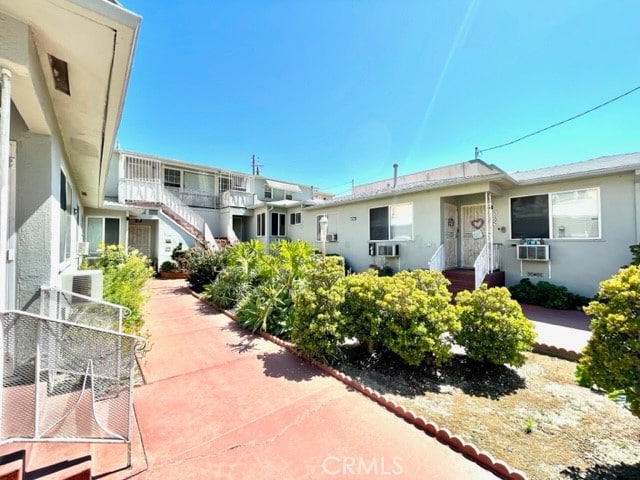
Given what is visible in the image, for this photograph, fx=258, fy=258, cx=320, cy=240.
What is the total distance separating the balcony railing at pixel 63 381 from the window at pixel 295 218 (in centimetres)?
1490

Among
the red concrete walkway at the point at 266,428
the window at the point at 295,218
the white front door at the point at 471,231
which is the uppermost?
the window at the point at 295,218

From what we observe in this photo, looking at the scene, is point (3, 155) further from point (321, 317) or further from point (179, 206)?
point (179, 206)

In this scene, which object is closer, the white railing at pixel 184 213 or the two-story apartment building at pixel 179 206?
the two-story apartment building at pixel 179 206

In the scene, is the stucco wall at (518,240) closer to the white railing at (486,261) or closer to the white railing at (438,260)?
the white railing at (486,261)

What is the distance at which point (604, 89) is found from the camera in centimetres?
880

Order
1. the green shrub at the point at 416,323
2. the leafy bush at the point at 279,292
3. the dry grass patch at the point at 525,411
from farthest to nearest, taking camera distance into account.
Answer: the leafy bush at the point at 279,292 → the green shrub at the point at 416,323 → the dry grass patch at the point at 525,411

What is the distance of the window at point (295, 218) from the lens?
56.9 ft

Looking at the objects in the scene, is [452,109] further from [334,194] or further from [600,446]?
[334,194]

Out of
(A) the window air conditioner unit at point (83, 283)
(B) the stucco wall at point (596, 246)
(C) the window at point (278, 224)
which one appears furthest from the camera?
(C) the window at point (278, 224)

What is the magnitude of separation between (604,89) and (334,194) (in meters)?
23.3

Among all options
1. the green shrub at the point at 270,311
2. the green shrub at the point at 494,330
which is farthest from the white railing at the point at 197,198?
the green shrub at the point at 494,330

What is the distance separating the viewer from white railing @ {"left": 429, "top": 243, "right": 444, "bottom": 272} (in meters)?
9.16

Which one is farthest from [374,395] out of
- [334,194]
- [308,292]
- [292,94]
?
[334,194]

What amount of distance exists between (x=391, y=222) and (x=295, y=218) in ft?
25.7
